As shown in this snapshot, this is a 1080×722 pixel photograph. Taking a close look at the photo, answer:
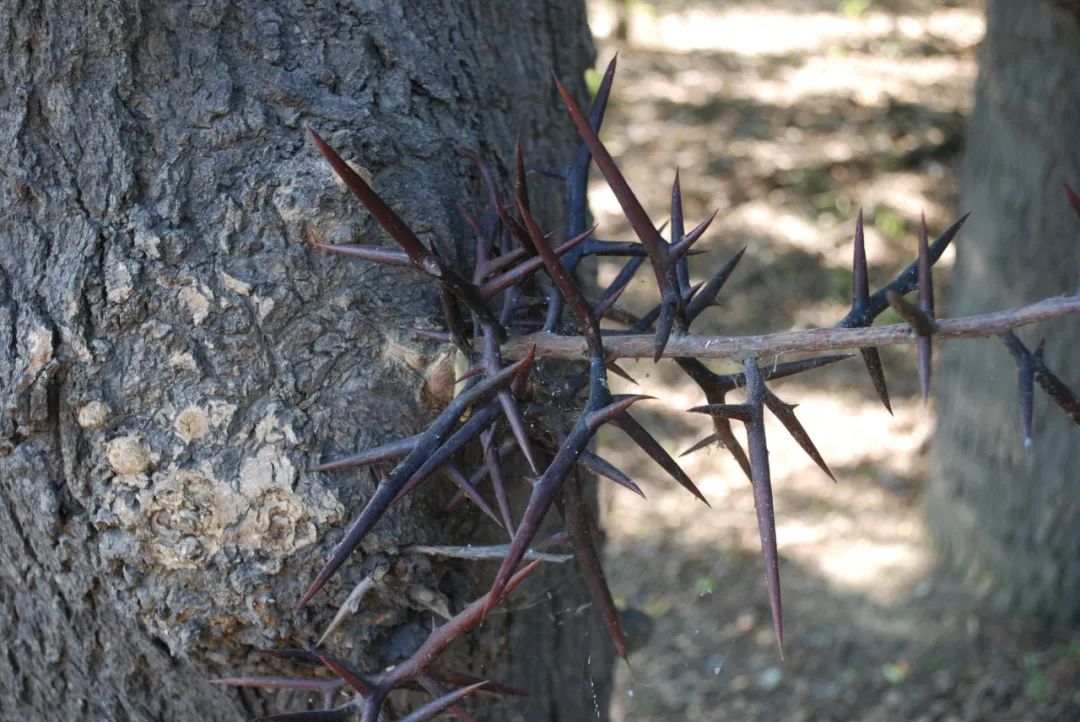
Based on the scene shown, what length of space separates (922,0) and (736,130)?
211 centimetres

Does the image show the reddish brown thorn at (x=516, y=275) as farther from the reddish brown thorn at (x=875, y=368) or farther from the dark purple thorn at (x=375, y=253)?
the reddish brown thorn at (x=875, y=368)

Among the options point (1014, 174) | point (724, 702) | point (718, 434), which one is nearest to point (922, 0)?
point (1014, 174)

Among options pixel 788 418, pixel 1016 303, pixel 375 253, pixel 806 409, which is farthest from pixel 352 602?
pixel 806 409

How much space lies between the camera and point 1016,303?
8.67ft

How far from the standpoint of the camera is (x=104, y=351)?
90cm

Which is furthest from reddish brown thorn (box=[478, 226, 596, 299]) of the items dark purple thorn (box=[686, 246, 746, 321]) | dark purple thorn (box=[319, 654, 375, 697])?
dark purple thorn (box=[319, 654, 375, 697])

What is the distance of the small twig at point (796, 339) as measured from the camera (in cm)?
71

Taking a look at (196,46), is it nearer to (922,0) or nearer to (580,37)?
(580,37)

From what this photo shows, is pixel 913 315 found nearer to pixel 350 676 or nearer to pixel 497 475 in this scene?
pixel 497 475

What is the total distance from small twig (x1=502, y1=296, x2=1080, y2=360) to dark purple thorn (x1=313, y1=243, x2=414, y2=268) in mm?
123

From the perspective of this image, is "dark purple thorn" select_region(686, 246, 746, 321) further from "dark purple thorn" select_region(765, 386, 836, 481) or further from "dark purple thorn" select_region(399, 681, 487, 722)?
"dark purple thorn" select_region(399, 681, 487, 722)

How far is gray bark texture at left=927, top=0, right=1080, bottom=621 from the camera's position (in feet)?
8.39

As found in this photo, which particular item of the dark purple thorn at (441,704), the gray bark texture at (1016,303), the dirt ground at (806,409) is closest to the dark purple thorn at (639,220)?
the dark purple thorn at (441,704)

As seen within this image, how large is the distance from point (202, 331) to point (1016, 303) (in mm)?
2327
